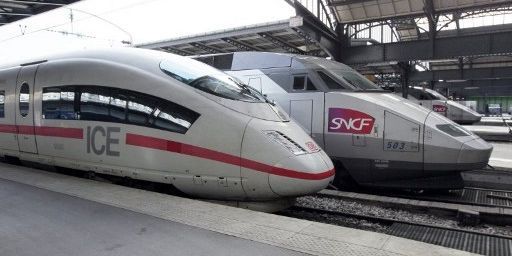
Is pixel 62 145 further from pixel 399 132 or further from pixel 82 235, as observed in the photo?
pixel 399 132

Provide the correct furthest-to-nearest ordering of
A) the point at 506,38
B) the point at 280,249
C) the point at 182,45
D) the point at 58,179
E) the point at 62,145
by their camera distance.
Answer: the point at 182,45 → the point at 506,38 → the point at 62,145 → the point at 58,179 → the point at 280,249

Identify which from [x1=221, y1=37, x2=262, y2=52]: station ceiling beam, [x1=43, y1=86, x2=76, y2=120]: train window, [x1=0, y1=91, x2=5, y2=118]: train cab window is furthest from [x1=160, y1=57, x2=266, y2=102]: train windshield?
[x1=221, y1=37, x2=262, y2=52]: station ceiling beam

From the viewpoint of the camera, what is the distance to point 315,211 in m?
6.99

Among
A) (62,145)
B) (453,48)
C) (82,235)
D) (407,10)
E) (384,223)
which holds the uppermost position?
(407,10)

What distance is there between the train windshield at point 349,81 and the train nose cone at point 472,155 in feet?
6.92

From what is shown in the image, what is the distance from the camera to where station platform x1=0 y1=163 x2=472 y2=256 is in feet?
12.3

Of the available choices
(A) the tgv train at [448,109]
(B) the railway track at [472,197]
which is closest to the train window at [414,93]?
(A) the tgv train at [448,109]

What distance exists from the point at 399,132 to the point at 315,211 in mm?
2008

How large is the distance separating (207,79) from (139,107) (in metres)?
1.06

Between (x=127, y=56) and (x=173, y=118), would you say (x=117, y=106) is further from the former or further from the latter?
(x=173, y=118)

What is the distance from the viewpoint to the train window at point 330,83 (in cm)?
812

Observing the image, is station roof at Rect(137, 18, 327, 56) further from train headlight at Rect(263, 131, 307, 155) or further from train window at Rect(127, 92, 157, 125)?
train headlight at Rect(263, 131, 307, 155)

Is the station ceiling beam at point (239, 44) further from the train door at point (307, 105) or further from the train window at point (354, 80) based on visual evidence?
the train door at point (307, 105)

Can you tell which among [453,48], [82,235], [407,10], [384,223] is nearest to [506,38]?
[453,48]
